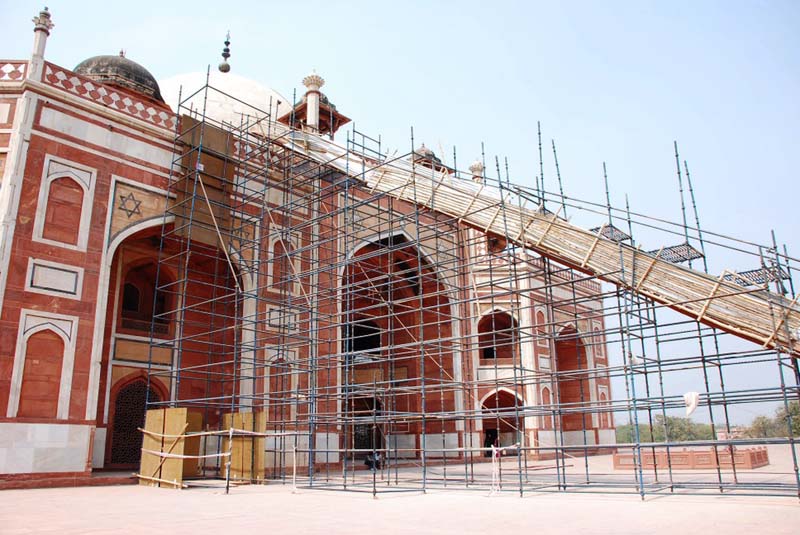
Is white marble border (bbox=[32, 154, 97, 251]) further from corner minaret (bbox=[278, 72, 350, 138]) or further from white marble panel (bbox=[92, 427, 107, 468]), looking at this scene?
corner minaret (bbox=[278, 72, 350, 138])

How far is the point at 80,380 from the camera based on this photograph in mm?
12297

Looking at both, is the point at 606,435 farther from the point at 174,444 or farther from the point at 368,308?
the point at 174,444

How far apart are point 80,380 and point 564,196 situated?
10039 mm

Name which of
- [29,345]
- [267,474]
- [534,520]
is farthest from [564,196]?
[29,345]

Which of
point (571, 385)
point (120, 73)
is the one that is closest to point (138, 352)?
point (120, 73)

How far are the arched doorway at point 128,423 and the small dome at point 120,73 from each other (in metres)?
9.56

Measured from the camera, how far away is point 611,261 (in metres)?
11.5

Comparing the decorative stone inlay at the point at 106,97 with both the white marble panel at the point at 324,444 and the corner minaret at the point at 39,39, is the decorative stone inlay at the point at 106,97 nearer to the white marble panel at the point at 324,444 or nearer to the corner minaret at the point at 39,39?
→ the corner minaret at the point at 39,39

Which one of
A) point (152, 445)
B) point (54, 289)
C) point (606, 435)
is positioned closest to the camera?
point (54, 289)

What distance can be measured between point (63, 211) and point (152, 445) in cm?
508

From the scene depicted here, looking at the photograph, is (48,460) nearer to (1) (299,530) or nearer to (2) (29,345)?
(2) (29,345)

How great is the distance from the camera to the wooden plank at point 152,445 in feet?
41.0

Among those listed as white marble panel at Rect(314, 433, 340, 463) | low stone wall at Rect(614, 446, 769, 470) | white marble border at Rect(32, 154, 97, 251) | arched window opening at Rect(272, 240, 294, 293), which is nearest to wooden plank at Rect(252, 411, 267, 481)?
white marble panel at Rect(314, 433, 340, 463)

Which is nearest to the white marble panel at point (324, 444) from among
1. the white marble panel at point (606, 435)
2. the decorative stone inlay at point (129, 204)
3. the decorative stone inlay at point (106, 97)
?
the decorative stone inlay at point (129, 204)
